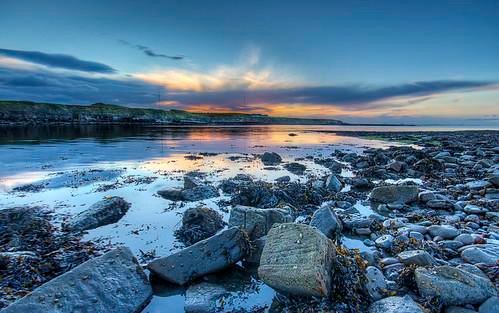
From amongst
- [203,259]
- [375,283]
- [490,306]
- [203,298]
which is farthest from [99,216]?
[490,306]

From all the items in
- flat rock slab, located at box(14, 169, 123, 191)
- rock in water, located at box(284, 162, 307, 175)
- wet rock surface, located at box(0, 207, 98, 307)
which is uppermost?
wet rock surface, located at box(0, 207, 98, 307)

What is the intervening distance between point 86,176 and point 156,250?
35.1 feet

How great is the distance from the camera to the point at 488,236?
7211 millimetres

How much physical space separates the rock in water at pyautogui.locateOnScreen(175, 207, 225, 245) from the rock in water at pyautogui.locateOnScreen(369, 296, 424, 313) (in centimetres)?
446

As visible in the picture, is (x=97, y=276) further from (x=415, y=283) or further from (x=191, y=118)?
(x=191, y=118)

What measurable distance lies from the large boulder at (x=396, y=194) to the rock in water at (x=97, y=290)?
9011 millimetres

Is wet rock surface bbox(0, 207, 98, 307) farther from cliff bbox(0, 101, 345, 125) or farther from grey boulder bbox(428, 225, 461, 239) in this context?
cliff bbox(0, 101, 345, 125)

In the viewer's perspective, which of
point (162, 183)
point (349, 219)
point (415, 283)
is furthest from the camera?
point (162, 183)

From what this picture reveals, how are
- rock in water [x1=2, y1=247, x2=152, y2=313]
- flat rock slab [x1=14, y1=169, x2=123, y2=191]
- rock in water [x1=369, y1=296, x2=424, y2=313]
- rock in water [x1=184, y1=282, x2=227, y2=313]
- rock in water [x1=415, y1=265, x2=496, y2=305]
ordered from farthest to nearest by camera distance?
flat rock slab [x1=14, y1=169, x2=123, y2=191] < rock in water [x1=184, y1=282, x2=227, y2=313] < rock in water [x1=415, y1=265, x2=496, y2=305] < rock in water [x1=369, y1=296, x2=424, y2=313] < rock in water [x1=2, y1=247, x2=152, y2=313]

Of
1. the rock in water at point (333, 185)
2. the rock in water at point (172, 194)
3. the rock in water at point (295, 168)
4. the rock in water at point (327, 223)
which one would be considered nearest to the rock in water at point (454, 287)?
the rock in water at point (327, 223)

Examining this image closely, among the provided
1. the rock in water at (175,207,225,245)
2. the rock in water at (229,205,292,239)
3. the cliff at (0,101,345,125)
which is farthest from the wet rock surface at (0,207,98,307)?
the cliff at (0,101,345,125)

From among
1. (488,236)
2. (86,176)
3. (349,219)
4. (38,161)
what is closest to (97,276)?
(349,219)

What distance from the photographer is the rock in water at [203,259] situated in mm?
5555

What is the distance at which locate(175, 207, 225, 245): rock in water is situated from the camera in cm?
765
